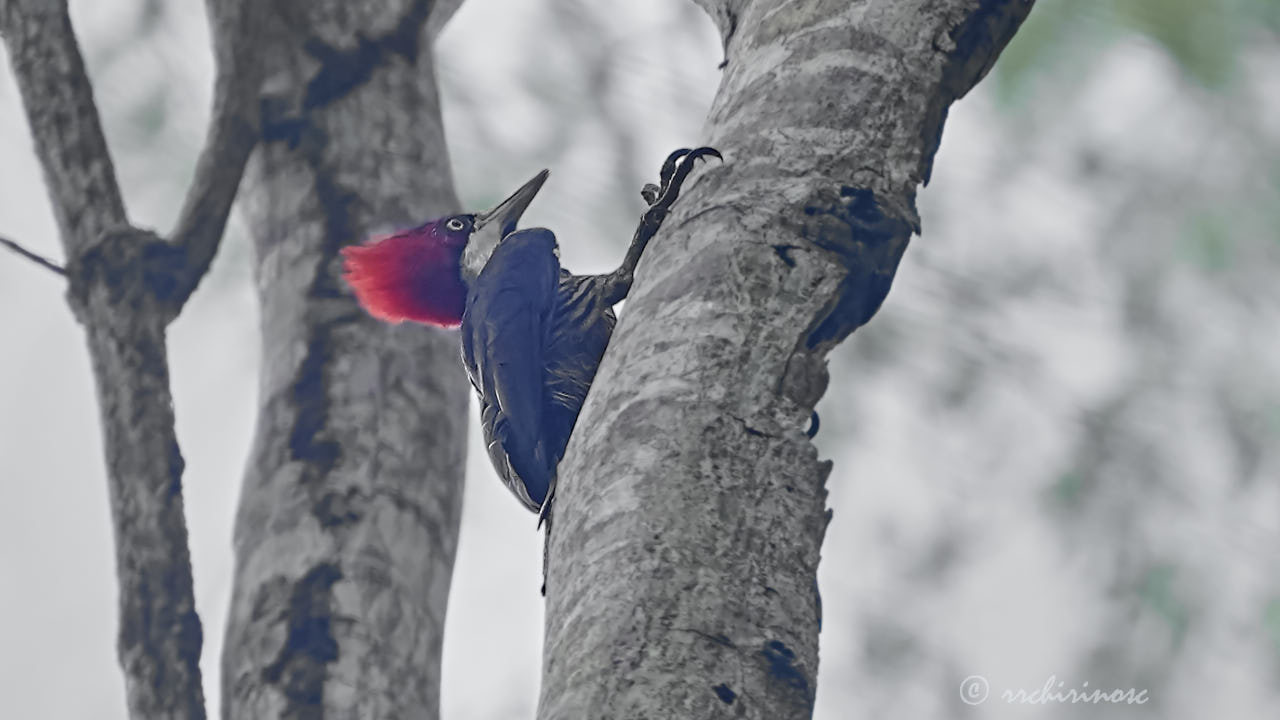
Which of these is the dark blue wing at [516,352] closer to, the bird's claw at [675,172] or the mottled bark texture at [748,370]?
the bird's claw at [675,172]

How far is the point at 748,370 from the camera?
47.1 inches

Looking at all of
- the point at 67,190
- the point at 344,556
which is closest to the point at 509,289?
the point at 344,556

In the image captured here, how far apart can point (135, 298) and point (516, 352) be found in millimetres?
674

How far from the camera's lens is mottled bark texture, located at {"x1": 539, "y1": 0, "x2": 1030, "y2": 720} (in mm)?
1003

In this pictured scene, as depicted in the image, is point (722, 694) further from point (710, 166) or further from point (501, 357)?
point (501, 357)

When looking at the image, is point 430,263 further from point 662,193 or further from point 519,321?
point 662,193

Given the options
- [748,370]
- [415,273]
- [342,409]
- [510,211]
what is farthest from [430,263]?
[748,370]

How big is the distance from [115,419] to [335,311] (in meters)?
0.47

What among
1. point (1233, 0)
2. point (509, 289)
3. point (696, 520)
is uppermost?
point (1233, 0)

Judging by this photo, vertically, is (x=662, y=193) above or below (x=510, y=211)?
below

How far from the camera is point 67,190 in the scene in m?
2.53

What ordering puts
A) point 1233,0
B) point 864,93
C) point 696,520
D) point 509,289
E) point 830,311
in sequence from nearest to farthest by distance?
point 696,520, point 830,311, point 864,93, point 509,289, point 1233,0

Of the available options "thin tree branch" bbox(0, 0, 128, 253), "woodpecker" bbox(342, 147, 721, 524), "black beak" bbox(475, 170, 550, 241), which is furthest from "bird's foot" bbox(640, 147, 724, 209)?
"black beak" bbox(475, 170, 550, 241)

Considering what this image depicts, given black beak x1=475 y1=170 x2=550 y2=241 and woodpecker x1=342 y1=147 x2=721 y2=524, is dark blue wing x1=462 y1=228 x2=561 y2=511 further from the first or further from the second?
black beak x1=475 y1=170 x2=550 y2=241
